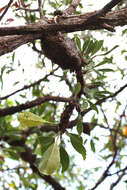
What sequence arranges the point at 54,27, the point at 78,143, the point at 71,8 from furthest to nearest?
the point at 71,8 < the point at 78,143 < the point at 54,27

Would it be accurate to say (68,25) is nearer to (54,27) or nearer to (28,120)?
(54,27)

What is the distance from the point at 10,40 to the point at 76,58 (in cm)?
28

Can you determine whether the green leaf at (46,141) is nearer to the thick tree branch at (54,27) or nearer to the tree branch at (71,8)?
the thick tree branch at (54,27)

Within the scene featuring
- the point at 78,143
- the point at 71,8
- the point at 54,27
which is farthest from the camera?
the point at 71,8

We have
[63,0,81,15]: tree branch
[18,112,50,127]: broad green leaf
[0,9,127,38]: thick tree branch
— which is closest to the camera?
[0,9,127,38]: thick tree branch

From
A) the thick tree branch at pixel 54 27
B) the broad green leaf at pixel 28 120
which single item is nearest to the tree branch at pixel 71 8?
the thick tree branch at pixel 54 27

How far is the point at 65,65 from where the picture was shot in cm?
94

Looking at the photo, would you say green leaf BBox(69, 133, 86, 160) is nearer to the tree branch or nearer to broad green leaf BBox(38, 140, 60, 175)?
broad green leaf BBox(38, 140, 60, 175)

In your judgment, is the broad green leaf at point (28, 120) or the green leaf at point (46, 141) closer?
the broad green leaf at point (28, 120)

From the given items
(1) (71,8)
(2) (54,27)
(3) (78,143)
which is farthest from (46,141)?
(1) (71,8)

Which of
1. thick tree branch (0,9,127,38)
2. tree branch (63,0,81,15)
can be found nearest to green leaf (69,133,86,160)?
thick tree branch (0,9,127,38)

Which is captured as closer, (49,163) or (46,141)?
(49,163)

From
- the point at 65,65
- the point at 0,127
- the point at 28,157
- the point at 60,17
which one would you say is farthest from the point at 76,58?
the point at 28,157

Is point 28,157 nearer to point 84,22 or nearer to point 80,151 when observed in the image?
point 80,151
